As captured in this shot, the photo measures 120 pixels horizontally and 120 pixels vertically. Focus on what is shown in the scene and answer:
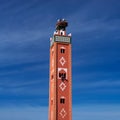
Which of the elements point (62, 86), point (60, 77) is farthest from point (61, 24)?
point (62, 86)

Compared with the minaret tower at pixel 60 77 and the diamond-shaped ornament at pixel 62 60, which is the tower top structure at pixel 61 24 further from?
the diamond-shaped ornament at pixel 62 60

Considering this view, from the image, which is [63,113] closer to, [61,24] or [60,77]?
[60,77]

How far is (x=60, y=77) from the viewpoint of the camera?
49.6 meters

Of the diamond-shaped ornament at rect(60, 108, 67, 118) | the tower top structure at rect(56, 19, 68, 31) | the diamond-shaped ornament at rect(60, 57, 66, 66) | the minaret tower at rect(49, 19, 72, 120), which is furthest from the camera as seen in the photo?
the tower top structure at rect(56, 19, 68, 31)

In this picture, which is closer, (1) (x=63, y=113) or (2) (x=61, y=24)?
(1) (x=63, y=113)

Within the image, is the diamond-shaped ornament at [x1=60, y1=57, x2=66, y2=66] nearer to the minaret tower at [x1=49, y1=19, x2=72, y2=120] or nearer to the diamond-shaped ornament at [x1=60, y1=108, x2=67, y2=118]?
the minaret tower at [x1=49, y1=19, x2=72, y2=120]

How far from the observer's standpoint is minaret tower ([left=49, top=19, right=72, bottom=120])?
158 ft

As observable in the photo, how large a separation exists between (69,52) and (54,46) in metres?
2.88

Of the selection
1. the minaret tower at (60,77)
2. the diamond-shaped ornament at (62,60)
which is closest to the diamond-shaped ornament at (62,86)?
the minaret tower at (60,77)

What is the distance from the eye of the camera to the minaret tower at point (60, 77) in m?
48.2

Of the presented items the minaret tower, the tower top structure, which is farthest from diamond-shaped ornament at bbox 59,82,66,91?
the tower top structure

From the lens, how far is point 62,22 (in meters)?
53.2

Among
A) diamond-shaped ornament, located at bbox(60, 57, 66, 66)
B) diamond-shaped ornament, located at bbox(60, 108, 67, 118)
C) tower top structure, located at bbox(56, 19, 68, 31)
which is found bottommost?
diamond-shaped ornament, located at bbox(60, 108, 67, 118)

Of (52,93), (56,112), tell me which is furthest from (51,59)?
(56,112)
